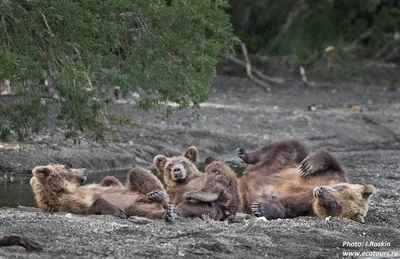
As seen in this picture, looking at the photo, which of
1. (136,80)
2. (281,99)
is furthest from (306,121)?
(136,80)

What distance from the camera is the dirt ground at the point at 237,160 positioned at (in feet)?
24.4

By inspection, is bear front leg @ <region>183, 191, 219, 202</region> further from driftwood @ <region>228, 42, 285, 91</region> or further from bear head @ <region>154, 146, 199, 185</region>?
driftwood @ <region>228, 42, 285, 91</region>

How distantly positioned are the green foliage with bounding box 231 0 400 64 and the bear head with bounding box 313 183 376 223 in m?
15.1

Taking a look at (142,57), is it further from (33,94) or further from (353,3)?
(353,3)

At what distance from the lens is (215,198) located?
883 centimetres

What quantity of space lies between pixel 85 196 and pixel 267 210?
1660mm

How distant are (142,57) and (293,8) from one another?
15.0m

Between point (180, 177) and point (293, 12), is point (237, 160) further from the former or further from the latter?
point (293, 12)

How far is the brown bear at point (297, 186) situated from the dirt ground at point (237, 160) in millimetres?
255

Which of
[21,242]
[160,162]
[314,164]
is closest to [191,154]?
[160,162]

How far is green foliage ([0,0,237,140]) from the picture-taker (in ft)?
33.9

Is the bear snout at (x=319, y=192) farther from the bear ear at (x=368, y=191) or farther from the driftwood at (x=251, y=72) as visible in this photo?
the driftwood at (x=251, y=72)

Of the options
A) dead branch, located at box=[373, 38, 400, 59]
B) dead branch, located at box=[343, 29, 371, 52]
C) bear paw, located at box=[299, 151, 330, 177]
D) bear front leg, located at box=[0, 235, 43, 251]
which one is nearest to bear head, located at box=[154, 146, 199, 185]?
bear paw, located at box=[299, 151, 330, 177]

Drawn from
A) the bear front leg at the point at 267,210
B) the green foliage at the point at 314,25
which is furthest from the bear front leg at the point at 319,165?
the green foliage at the point at 314,25
